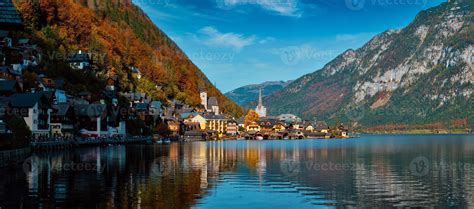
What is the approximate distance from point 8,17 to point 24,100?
84.7 meters

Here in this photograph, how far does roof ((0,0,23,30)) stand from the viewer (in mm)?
14898

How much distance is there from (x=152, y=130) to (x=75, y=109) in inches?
2131

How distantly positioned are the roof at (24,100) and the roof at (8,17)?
270ft

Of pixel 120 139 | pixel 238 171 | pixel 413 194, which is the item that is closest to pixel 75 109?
pixel 120 139

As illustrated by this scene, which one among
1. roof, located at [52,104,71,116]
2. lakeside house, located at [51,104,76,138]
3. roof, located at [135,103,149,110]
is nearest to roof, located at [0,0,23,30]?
lakeside house, located at [51,104,76,138]

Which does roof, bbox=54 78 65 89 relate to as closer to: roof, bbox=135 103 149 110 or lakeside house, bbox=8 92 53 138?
lakeside house, bbox=8 92 53 138

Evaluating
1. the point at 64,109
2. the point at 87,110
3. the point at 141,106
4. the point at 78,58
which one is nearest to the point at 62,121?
the point at 64,109

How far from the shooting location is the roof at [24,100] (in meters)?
92.2

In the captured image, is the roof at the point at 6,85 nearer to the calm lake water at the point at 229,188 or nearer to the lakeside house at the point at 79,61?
the calm lake water at the point at 229,188

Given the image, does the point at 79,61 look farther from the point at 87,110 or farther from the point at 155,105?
the point at 87,110

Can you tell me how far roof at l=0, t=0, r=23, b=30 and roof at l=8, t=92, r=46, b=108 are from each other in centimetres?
8237

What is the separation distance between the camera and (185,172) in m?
51.1

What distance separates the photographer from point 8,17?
15.0m

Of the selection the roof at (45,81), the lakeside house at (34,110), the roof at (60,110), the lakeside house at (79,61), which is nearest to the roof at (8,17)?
the lakeside house at (34,110)
